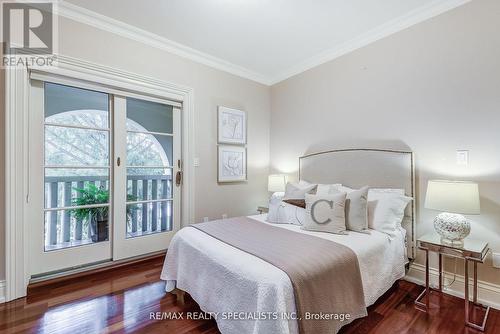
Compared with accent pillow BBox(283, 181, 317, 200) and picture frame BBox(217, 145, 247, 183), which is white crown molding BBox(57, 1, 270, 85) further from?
accent pillow BBox(283, 181, 317, 200)

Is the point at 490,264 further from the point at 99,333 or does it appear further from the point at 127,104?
the point at 127,104

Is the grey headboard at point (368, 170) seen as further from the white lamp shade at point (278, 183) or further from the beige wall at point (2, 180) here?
the beige wall at point (2, 180)

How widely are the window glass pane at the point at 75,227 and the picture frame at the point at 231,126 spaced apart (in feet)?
5.63

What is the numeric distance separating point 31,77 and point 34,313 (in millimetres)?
1981

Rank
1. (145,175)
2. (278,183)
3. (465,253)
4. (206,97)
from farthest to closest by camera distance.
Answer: (278,183) → (206,97) → (145,175) → (465,253)

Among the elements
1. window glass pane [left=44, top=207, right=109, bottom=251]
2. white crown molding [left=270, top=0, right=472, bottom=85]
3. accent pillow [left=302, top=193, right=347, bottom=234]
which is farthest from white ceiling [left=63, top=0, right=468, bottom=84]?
window glass pane [left=44, top=207, right=109, bottom=251]

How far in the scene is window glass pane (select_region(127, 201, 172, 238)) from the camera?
2.78m

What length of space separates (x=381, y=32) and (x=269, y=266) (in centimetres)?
273

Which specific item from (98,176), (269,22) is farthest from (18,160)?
(269,22)

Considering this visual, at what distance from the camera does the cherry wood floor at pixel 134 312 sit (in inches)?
64.3

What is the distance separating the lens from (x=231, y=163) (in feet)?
11.4

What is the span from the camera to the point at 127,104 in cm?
272

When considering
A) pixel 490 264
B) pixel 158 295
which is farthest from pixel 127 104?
pixel 490 264

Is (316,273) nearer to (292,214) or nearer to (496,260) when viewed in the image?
(292,214)
